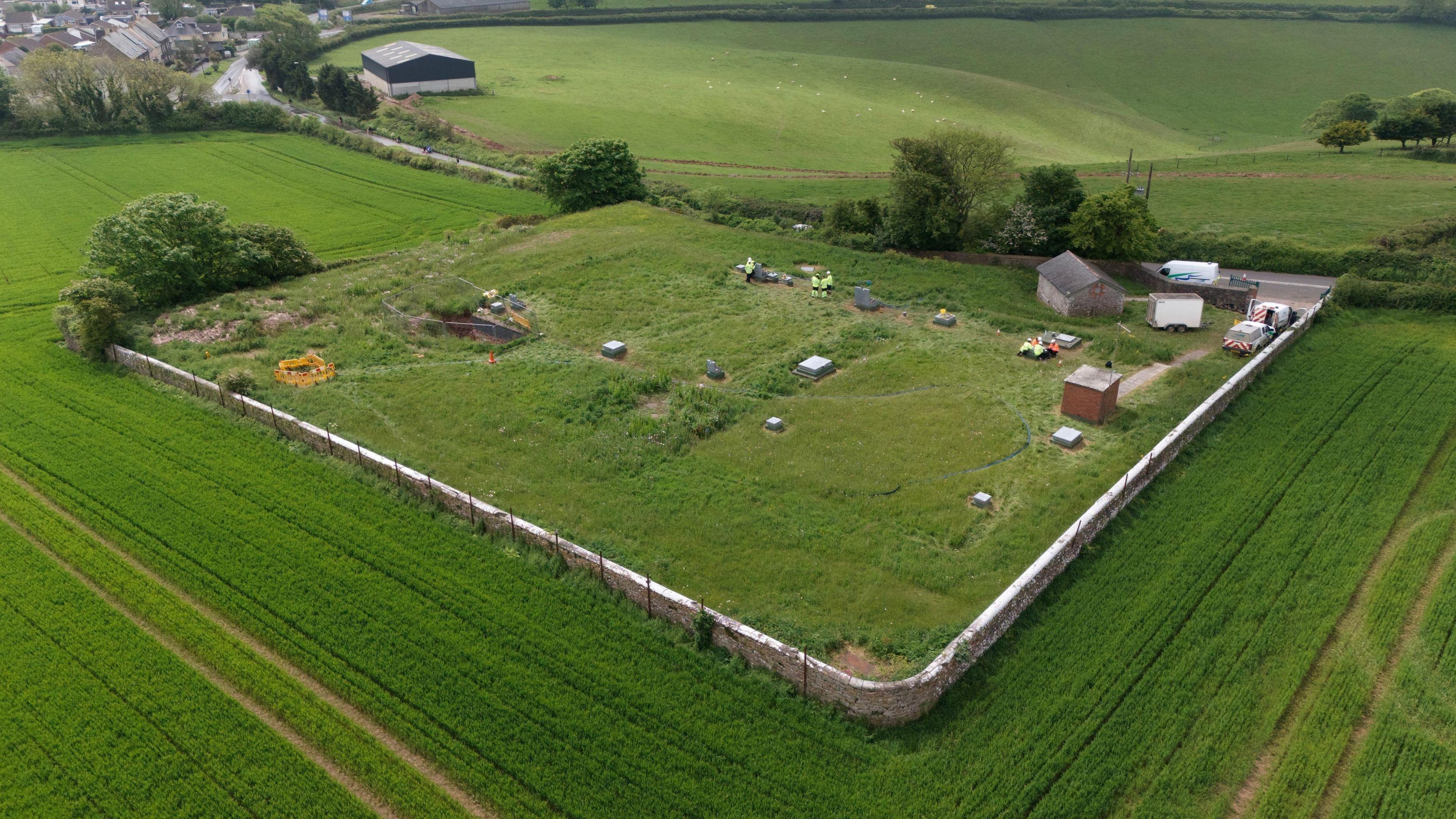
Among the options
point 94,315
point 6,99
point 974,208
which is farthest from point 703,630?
point 6,99

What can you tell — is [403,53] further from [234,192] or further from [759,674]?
[759,674]

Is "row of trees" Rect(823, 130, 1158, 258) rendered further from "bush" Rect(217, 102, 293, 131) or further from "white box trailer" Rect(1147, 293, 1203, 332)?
"bush" Rect(217, 102, 293, 131)

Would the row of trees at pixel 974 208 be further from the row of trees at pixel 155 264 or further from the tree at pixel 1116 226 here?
Answer: the row of trees at pixel 155 264

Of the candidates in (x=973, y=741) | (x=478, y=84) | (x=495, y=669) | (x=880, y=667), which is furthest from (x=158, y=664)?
(x=478, y=84)

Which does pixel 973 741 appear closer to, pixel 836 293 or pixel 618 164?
pixel 836 293

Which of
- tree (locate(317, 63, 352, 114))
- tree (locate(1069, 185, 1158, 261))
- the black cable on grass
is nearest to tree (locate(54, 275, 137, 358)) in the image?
the black cable on grass

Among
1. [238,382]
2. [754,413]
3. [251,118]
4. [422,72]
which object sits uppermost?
[422,72]

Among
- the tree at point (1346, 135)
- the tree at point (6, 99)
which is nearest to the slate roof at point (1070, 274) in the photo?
the tree at point (1346, 135)
